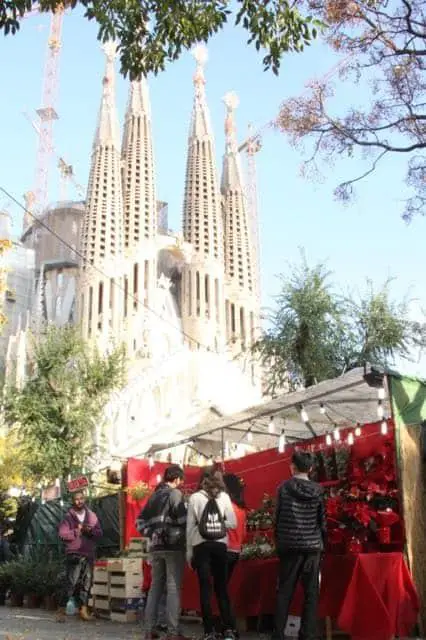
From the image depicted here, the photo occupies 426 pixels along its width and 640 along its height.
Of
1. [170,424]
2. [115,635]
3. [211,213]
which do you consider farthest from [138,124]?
[115,635]

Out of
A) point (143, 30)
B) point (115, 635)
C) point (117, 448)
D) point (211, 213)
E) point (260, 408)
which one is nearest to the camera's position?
point (143, 30)

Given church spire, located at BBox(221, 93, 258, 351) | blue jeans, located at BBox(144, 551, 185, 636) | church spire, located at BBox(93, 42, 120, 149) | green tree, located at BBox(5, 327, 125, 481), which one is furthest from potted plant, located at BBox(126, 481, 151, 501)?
church spire, located at BBox(93, 42, 120, 149)

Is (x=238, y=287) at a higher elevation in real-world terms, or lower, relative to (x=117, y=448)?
higher

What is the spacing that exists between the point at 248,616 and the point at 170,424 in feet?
86.2

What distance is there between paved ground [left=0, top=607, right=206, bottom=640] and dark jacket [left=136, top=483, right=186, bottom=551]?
3.16 feet

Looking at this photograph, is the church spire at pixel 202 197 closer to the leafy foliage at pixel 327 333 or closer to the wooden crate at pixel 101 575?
the leafy foliage at pixel 327 333

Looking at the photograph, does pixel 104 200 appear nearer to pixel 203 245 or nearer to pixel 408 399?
pixel 203 245

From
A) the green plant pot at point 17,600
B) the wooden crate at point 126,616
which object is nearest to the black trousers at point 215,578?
the wooden crate at point 126,616

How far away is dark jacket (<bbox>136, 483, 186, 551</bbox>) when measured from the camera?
7.00 metres

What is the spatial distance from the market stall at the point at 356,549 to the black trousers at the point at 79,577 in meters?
1.52

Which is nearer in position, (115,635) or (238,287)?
(115,635)

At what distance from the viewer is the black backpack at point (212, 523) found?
6414mm

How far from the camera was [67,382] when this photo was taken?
23.4 m

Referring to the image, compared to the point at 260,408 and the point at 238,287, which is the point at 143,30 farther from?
the point at 238,287
